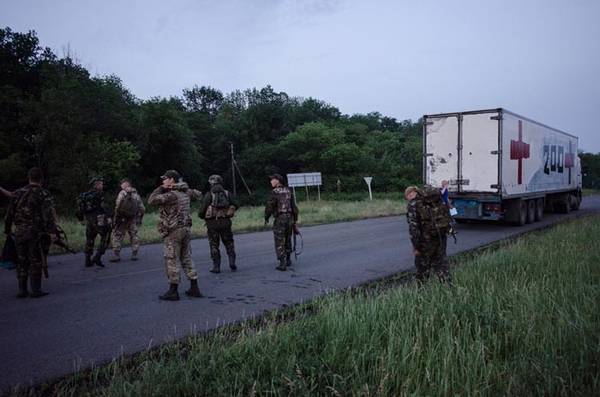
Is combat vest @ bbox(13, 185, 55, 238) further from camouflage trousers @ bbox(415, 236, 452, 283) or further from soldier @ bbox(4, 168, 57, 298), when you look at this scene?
camouflage trousers @ bbox(415, 236, 452, 283)

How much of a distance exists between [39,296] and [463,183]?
43.1 feet

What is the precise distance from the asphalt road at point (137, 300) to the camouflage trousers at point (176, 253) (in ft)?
1.31

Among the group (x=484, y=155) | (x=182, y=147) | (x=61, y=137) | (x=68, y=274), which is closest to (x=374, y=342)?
(x=68, y=274)

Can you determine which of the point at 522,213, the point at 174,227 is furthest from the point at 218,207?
the point at 522,213

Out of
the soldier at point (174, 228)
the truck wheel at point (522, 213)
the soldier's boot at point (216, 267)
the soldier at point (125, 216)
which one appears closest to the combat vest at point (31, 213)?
the soldier at point (174, 228)

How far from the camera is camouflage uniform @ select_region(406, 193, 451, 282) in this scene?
6551 mm

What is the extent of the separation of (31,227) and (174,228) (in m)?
2.41

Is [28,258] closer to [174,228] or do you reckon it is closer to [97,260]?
[174,228]

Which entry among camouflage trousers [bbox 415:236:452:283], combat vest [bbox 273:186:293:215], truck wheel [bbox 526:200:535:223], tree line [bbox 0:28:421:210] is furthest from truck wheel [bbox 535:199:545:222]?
tree line [bbox 0:28:421:210]

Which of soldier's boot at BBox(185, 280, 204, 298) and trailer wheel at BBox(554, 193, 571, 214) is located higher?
trailer wheel at BBox(554, 193, 571, 214)

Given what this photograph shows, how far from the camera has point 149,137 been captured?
164 ft

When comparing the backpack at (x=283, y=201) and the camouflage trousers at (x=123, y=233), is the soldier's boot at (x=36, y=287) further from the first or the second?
the backpack at (x=283, y=201)

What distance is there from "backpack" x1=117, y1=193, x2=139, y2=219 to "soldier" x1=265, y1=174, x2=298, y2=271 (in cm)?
361

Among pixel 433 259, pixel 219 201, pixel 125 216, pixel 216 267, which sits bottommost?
pixel 216 267
